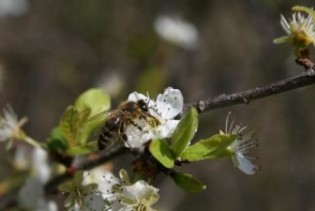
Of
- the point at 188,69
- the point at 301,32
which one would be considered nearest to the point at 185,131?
the point at 301,32

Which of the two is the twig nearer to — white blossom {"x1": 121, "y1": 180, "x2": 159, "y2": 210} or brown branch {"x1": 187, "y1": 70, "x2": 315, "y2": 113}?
white blossom {"x1": 121, "y1": 180, "x2": 159, "y2": 210}

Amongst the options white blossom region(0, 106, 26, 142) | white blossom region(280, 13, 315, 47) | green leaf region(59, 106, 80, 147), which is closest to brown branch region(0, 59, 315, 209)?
white blossom region(280, 13, 315, 47)

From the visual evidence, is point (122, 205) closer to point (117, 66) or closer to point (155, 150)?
point (155, 150)

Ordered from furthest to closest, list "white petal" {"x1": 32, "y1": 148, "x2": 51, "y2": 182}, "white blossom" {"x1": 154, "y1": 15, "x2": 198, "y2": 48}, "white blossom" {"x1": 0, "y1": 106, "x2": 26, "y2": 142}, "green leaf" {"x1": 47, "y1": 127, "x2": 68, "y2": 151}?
"white blossom" {"x1": 154, "y1": 15, "x2": 198, "y2": 48}
"white petal" {"x1": 32, "y1": 148, "x2": 51, "y2": 182}
"white blossom" {"x1": 0, "y1": 106, "x2": 26, "y2": 142}
"green leaf" {"x1": 47, "y1": 127, "x2": 68, "y2": 151}

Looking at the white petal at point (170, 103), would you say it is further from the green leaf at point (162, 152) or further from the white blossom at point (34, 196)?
the white blossom at point (34, 196)

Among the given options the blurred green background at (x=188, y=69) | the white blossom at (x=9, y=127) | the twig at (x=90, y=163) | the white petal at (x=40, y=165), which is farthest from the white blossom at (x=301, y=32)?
the blurred green background at (x=188, y=69)

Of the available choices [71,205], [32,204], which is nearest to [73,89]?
[32,204]
